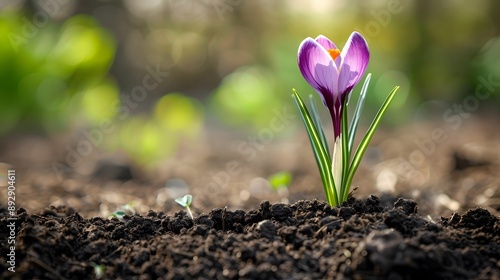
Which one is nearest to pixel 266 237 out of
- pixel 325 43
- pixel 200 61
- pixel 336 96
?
pixel 336 96

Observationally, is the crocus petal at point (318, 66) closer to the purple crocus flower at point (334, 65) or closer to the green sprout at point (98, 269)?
the purple crocus flower at point (334, 65)

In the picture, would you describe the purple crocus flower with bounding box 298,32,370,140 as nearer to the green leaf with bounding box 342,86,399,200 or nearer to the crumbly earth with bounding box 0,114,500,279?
the green leaf with bounding box 342,86,399,200

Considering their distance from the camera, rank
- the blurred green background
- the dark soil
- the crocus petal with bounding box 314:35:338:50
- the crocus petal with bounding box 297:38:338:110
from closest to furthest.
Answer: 1. the dark soil
2. the crocus petal with bounding box 297:38:338:110
3. the crocus petal with bounding box 314:35:338:50
4. the blurred green background

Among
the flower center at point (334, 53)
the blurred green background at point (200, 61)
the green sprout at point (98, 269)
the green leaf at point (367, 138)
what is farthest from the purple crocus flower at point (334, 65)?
the blurred green background at point (200, 61)

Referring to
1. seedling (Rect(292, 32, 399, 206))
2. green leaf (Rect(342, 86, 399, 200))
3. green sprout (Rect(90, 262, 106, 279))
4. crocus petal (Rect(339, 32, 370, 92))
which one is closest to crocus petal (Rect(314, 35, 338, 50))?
seedling (Rect(292, 32, 399, 206))

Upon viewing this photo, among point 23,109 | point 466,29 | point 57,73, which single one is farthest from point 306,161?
point 466,29

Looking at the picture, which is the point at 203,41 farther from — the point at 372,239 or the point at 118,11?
the point at 372,239

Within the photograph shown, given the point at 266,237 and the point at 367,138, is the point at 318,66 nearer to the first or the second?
the point at 367,138
